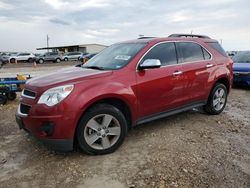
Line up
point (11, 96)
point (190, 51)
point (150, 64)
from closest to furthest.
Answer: point (150, 64), point (190, 51), point (11, 96)

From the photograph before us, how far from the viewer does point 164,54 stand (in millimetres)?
4871

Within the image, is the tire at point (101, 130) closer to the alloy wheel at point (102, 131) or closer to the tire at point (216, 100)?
the alloy wheel at point (102, 131)

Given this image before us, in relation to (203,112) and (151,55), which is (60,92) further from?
(203,112)

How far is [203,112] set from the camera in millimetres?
6246

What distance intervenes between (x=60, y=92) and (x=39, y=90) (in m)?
0.33

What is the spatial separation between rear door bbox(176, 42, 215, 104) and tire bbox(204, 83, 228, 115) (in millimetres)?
296

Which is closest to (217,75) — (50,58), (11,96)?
(11,96)

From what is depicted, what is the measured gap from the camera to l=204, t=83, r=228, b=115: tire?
5859 millimetres

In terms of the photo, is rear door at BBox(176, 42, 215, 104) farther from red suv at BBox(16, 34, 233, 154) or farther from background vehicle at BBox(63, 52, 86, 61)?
background vehicle at BBox(63, 52, 86, 61)

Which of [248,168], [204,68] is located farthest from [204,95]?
[248,168]

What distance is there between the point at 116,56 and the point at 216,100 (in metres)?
2.65

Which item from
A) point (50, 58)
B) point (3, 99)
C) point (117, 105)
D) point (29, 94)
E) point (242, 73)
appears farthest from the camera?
point (50, 58)

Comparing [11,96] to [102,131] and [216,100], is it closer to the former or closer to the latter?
[102,131]

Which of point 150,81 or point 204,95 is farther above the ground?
point 150,81
